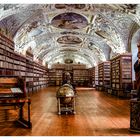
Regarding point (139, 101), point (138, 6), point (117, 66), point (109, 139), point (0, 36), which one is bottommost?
point (109, 139)

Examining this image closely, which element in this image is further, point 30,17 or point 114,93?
point 114,93

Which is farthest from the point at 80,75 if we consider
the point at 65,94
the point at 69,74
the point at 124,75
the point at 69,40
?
the point at 65,94

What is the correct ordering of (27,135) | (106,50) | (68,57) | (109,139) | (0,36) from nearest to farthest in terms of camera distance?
(109,139)
(27,135)
(0,36)
(106,50)
(68,57)

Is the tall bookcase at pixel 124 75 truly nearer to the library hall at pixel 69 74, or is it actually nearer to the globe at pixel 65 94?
the library hall at pixel 69 74

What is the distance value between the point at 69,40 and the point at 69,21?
822 centimetres

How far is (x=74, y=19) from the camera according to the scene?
19062 millimetres

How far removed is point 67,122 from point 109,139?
7.65ft

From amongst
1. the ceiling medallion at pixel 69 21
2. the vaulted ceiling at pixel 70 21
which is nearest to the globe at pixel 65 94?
the vaulted ceiling at pixel 70 21

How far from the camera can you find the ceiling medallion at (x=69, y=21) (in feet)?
59.8

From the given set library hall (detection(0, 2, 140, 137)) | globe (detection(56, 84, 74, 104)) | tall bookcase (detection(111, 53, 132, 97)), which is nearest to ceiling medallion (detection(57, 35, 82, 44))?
library hall (detection(0, 2, 140, 137))

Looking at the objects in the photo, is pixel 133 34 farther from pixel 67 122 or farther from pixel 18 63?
pixel 67 122

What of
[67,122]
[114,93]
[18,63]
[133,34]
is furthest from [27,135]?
[114,93]

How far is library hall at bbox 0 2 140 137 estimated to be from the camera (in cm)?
721

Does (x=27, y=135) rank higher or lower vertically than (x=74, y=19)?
lower
